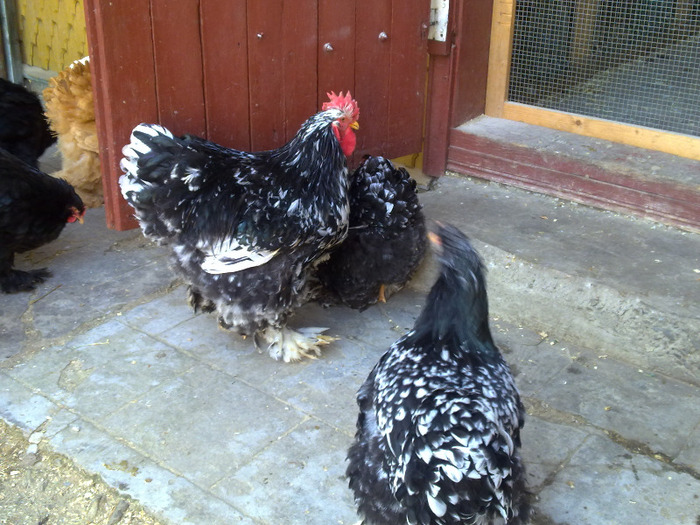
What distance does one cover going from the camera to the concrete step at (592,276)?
11.9 feet

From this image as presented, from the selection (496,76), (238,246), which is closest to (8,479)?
(238,246)

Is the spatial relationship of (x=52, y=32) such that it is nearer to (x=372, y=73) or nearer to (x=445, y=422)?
(x=372, y=73)

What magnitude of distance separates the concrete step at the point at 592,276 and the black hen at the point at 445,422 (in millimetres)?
1381

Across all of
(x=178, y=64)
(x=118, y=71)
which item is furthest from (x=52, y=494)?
(x=178, y=64)

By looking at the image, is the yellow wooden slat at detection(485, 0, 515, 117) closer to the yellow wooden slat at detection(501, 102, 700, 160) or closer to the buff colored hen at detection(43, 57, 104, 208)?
the yellow wooden slat at detection(501, 102, 700, 160)

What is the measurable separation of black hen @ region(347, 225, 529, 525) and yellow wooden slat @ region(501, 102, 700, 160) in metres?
2.53

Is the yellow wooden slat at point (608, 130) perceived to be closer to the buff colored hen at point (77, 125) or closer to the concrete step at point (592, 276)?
the concrete step at point (592, 276)

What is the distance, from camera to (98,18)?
340 centimetres

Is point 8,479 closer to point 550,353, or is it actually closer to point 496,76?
point 550,353

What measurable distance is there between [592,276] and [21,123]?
13.5 feet

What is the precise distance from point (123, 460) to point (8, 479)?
48 cm

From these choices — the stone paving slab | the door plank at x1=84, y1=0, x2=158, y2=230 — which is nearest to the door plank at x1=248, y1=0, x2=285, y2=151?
the door plank at x1=84, y1=0, x2=158, y2=230

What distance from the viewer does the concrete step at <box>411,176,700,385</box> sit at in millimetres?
3623

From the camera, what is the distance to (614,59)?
443cm
